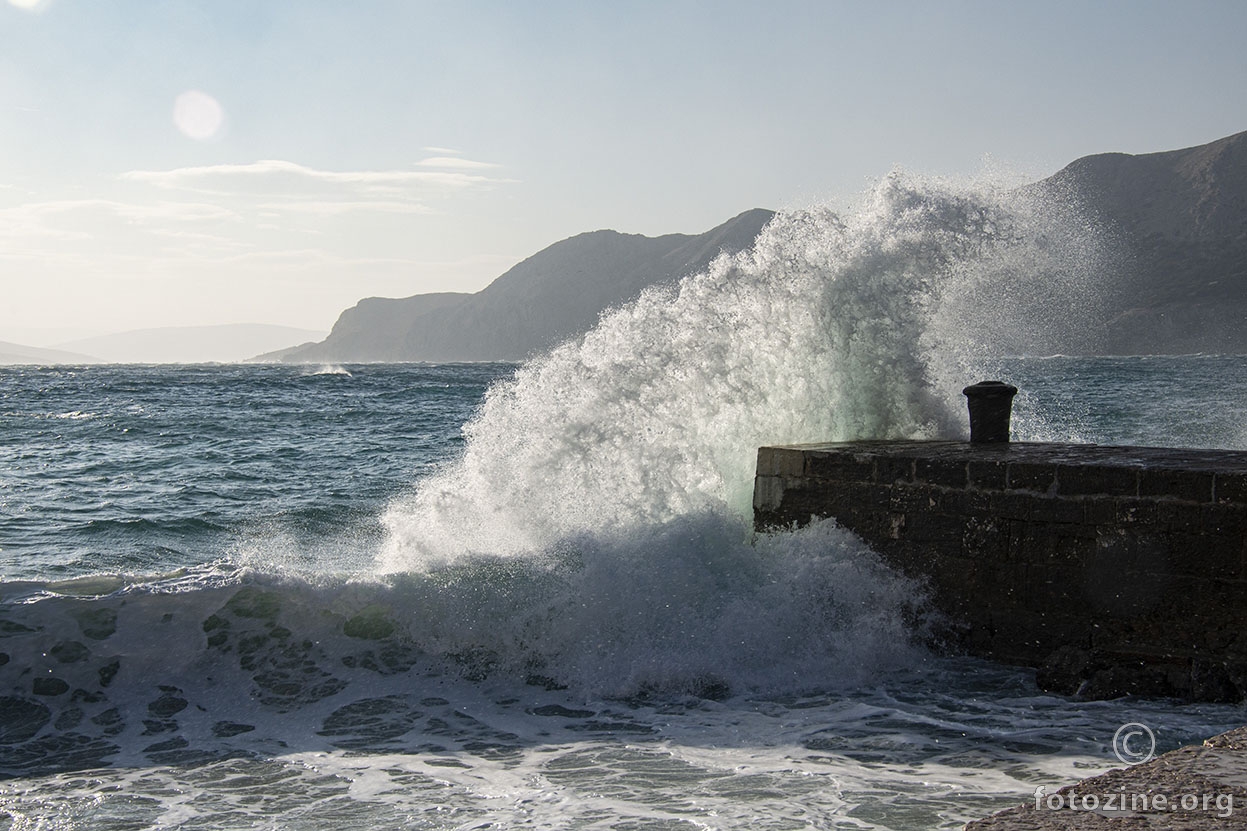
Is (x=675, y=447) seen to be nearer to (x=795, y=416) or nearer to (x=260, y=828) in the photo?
(x=795, y=416)

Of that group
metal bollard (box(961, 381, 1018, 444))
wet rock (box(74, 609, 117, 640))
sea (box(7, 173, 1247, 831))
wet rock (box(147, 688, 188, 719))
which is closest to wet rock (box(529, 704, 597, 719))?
sea (box(7, 173, 1247, 831))

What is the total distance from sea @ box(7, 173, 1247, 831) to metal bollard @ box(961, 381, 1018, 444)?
119 cm

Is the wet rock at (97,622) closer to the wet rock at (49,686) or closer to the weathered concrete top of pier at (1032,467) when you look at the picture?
the wet rock at (49,686)

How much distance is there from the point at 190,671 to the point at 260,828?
2452 mm

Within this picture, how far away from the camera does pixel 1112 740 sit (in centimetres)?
436

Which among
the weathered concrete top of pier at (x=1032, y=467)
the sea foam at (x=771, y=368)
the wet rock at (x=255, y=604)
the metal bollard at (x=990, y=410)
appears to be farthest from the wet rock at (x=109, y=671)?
the metal bollard at (x=990, y=410)

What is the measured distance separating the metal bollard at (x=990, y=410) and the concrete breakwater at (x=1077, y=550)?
0.28m

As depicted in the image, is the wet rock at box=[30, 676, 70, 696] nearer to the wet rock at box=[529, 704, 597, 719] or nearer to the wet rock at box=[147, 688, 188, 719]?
the wet rock at box=[147, 688, 188, 719]

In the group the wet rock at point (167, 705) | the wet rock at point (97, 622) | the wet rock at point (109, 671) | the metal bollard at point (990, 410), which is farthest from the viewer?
the metal bollard at point (990, 410)

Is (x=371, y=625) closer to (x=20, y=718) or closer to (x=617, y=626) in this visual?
(x=617, y=626)

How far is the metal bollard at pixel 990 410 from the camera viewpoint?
655 centimetres

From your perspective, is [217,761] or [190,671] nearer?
[217,761]

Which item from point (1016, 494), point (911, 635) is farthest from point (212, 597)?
point (1016, 494)

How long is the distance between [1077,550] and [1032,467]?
0.51 meters
